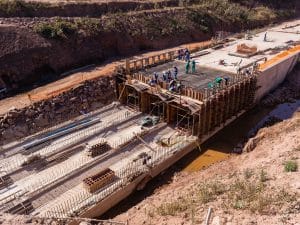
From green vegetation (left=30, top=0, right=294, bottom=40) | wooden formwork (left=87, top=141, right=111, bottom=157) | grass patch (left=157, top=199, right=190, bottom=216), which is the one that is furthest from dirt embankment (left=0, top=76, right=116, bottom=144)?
grass patch (left=157, top=199, right=190, bottom=216)

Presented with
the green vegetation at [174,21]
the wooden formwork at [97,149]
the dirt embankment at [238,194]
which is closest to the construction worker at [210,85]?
the dirt embankment at [238,194]

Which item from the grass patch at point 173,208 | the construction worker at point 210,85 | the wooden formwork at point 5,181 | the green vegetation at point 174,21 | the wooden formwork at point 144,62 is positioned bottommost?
the wooden formwork at point 5,181

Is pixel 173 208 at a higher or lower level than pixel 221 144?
higher

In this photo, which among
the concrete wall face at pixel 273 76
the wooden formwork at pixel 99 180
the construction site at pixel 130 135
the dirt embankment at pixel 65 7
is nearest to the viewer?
the construction site at pixel 130 135

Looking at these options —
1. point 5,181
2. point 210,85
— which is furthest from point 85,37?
point 5,181

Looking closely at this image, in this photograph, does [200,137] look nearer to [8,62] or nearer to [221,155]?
Answer: [221,155]

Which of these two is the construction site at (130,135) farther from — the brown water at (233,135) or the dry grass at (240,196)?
the dry grass at (240,196)

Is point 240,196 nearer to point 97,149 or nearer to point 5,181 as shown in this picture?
point 97,149
